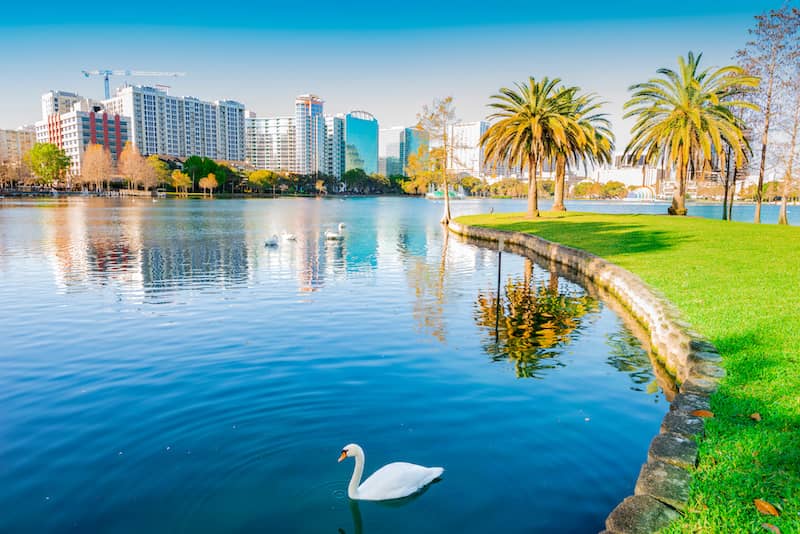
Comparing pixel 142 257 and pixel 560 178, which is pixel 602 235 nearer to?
pixel 560 178

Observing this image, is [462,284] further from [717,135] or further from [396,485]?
[717,135]

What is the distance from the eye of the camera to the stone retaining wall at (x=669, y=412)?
14.7ft

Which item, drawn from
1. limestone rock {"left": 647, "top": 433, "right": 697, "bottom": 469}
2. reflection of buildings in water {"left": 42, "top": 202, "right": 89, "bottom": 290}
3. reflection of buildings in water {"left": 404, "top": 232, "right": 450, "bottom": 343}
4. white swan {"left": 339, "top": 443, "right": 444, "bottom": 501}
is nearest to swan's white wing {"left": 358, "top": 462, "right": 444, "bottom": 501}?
white swan {"left": 339, "top": 443, "right": 444, "bottom": 501}

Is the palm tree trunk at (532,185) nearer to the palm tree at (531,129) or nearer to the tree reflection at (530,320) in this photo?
the palm tree at (531,129)

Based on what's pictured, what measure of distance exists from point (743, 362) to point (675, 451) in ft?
10.9

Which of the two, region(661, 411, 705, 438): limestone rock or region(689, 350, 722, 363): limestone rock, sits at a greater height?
region(689, 350, 722, 363): limestone rock

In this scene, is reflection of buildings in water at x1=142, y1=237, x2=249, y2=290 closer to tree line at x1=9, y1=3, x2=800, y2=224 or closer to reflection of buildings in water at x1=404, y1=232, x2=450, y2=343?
reflection of buildings in water at x1=404, y1=232, x2=450, y2=343

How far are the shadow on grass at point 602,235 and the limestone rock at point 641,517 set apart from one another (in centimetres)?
1824

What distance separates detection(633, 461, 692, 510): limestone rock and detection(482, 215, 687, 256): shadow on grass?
17603mm

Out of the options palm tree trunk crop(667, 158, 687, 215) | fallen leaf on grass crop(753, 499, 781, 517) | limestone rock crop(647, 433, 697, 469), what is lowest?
limestone rock crop(647, 433, 697, 469)

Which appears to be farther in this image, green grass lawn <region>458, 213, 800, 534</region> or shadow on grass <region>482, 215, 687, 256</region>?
shadow on grass <region>482, 215, 687, 256</region>

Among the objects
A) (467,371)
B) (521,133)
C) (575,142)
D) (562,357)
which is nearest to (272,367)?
(467,371)

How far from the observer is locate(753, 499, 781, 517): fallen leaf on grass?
4215 mm

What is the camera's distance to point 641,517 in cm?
441
